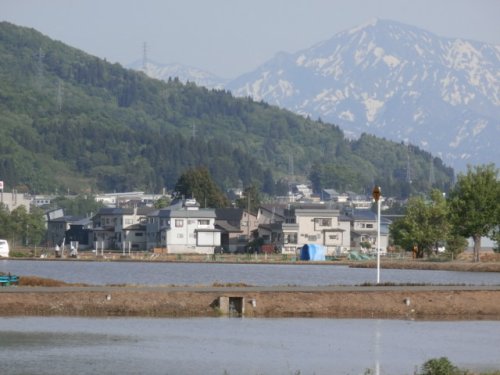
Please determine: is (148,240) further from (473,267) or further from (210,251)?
(473,267)

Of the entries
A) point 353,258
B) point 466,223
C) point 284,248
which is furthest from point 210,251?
point 466,223

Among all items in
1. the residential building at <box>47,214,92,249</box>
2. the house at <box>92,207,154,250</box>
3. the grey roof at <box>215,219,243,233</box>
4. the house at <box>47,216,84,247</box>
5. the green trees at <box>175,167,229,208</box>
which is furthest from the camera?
the green trees at <box>175,167,229,208</box>

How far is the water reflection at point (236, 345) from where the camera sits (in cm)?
3509

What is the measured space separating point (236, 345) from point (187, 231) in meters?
96.5

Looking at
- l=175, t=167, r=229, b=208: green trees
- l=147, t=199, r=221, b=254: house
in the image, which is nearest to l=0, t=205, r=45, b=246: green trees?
l=147, t=199, r=221, b=254: house

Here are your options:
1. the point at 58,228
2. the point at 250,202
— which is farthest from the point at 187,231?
the point at 58,228

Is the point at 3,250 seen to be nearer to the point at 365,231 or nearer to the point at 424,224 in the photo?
the point at 424,224

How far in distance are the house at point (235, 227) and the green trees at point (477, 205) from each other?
42887 mm

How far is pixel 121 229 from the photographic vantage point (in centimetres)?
14450

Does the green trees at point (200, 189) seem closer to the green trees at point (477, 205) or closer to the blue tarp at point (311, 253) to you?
the blue tarp at point (311, 253)

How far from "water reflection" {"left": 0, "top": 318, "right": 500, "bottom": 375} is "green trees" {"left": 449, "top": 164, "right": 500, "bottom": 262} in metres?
50.7

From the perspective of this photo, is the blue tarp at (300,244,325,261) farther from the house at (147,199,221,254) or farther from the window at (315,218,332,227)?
the house at (147,199,221,254)

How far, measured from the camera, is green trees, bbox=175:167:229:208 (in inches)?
6381

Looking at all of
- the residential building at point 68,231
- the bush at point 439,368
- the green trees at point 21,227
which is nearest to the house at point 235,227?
the residential building at point 68,231
